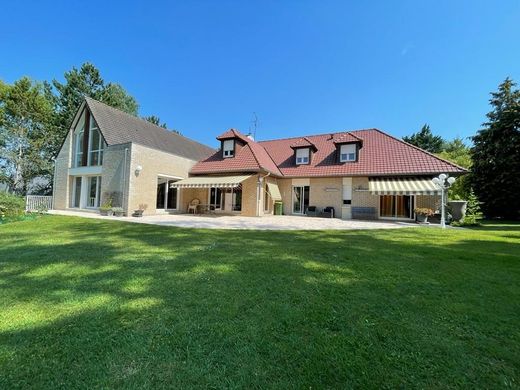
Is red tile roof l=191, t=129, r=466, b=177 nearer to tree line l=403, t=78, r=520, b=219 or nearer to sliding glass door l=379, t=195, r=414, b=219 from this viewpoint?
sliding glass door l=379, t=195, r=414, b=219

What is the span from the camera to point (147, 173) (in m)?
24.1

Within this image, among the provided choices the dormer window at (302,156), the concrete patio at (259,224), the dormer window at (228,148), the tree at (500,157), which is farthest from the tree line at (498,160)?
the dormer window at (228,148)

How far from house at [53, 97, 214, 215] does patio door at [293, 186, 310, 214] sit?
12.6m

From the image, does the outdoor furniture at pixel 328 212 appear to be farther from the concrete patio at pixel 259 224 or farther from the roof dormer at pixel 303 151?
the roof dormer at pixel 303 151

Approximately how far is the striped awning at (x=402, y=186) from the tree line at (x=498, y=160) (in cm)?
1083

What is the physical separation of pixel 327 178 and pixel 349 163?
273 centimetres

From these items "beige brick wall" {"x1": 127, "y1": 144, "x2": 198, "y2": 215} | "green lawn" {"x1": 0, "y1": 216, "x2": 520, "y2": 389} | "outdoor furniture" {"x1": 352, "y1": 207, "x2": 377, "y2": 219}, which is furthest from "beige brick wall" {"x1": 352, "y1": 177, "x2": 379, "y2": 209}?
"beige brick wall" {"x1": 127, "y1": 144, "x2": 198, "y2": 215}

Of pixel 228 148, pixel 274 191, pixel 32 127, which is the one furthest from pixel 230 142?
pixel 32 127

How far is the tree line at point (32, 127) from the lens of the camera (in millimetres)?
35469

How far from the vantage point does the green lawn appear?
2.97 meters

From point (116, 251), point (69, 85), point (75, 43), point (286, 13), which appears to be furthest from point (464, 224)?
point (69, 85)

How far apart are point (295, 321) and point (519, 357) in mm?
2904

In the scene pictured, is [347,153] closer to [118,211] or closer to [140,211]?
[140,211]

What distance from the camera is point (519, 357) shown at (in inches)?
131
